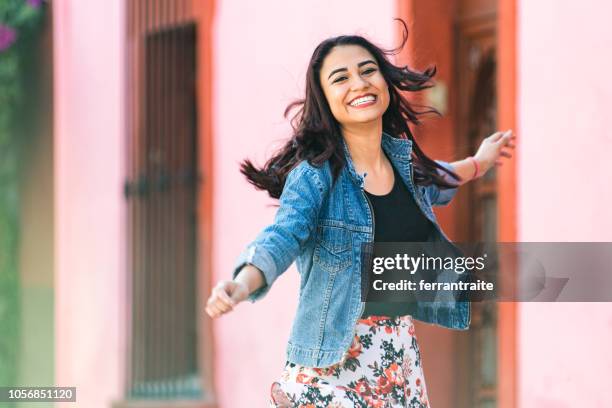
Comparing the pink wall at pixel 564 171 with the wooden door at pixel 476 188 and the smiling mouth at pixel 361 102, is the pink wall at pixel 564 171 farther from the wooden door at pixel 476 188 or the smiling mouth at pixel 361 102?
the smiling mouth at pixel 361 102

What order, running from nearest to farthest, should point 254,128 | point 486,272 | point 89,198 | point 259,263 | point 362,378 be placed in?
point 259,263 → point 362,378 → point 486,272 → point 254,128 → point 89,198

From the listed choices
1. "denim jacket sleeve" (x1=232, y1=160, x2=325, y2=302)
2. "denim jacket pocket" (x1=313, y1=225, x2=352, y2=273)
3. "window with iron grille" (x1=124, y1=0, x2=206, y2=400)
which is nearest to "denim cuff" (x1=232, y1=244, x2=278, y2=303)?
"denim jacket sleeve" (x1=232, y1=160, x2=325, y2=302)

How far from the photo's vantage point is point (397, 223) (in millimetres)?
3354

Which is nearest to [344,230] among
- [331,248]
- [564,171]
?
[331,248]

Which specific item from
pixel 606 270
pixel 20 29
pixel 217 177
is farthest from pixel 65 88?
pixel 606 270

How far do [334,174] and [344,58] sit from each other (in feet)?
1.08

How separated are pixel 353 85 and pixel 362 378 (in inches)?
30.9

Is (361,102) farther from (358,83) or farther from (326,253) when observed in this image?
(326,253)

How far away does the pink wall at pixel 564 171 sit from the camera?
4086 mm

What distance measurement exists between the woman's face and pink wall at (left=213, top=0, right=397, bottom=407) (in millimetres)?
2028

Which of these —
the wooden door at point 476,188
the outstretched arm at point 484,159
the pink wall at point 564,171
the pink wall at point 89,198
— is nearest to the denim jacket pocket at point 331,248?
the outstretched arm at point 484,159

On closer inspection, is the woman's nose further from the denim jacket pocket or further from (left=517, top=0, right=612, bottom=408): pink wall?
(left=517, top=0, right=612, bottom=408): pink wall

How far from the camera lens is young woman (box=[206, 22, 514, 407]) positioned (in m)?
3.23

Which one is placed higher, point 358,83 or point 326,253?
point 358,83
